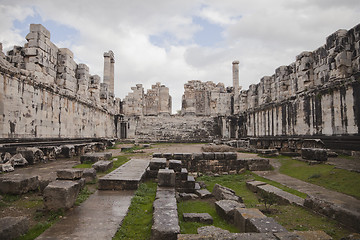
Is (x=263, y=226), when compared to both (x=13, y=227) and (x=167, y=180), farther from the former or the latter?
(x=13, y=227)

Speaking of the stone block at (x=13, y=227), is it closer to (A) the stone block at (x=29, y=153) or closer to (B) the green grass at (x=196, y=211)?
(B) the green grass at (x=196, y=211)

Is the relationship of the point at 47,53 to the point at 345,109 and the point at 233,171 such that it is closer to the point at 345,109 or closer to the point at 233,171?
the point at 233,171

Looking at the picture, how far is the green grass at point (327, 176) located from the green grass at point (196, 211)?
3.65 m

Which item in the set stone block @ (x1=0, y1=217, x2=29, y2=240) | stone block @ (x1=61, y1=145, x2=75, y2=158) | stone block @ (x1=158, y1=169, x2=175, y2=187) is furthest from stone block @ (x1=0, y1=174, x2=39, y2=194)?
stone block @ (x1=61, y1=145, x2=75, y2=158)

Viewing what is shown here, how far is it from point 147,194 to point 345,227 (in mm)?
4069

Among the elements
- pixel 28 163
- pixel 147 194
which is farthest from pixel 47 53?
pixel 147 194

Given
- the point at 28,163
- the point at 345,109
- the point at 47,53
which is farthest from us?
the point at 47,53

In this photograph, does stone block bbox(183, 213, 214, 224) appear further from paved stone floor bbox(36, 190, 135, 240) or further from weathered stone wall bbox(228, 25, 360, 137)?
weathered stone wall bbox(228, 25, 360, 137)

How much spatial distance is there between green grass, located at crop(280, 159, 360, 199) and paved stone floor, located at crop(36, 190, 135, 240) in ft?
18.9

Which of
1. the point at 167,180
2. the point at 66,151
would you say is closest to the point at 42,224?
the point at 167,180

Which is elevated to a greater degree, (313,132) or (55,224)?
(313,132)

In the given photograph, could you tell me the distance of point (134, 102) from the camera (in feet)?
91.1

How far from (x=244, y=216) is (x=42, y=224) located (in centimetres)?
324

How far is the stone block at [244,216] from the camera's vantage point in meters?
3.74
